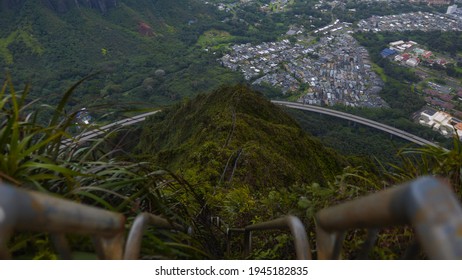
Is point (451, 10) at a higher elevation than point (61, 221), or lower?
lower

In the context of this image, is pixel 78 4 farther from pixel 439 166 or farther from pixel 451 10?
pixel 451 10

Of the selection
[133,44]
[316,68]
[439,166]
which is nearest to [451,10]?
[316,68]

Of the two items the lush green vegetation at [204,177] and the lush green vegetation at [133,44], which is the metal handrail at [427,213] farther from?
the lush green vegetation at [133,44]

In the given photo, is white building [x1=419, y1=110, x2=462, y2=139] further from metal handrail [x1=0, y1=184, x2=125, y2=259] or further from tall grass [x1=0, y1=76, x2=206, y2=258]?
metal handrail [x1=0, y1=184, x2=125, y2=259]

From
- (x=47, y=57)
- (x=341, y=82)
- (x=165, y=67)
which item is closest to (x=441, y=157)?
(x=341, y=82)

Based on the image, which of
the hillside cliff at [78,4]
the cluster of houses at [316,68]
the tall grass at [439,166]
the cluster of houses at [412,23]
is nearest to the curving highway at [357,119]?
the cluster of houses at [316,68]

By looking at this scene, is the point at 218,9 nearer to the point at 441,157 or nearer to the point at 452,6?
the point at 452,6
